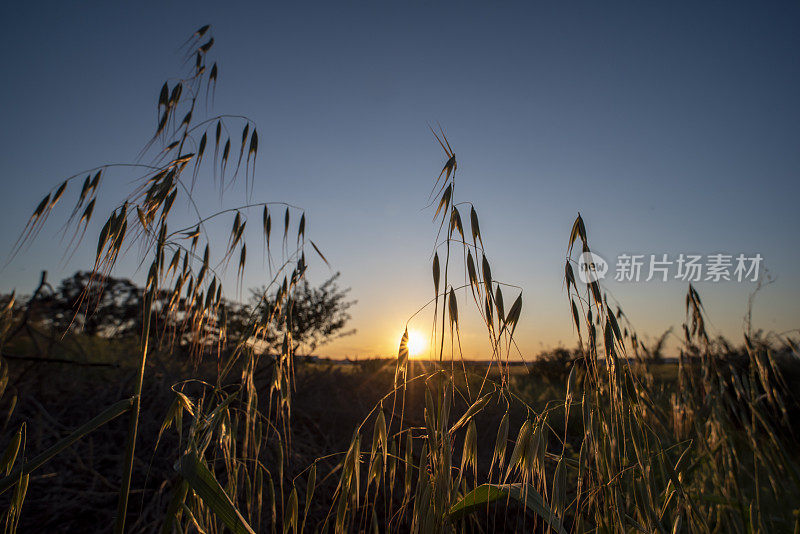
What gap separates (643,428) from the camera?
935 millimetres

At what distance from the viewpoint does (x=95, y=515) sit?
5.43ft

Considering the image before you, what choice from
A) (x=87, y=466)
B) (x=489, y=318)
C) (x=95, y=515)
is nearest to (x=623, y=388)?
(x=489, y=318)

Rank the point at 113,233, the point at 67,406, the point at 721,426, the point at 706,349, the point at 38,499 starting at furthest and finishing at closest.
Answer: the point at 67,406
the point at 38,499
the point at 706,349
the point at 721,426
the point at 113,233

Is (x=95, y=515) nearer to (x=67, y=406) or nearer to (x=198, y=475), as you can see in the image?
(x=67, y=406)

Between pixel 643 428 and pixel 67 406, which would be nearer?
pixel 643 428

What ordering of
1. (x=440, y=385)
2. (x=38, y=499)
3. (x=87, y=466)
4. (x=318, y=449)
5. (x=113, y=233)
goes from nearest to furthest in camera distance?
(x=440, y=385)
(x=113, y=233)
(x=38, y=499)
(x=87, y=466)
(x=318, y=449)

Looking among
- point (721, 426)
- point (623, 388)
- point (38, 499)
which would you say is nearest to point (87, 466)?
point (38, 499)

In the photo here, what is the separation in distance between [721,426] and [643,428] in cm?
37

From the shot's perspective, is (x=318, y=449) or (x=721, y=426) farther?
(x=318, y=449)

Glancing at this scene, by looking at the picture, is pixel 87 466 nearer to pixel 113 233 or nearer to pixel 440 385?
pixel 113 233

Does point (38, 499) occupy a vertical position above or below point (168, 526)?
below

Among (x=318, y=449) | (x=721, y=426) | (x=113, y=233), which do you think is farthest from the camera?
(x=318, y=449)

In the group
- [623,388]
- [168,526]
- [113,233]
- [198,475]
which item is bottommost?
[168,526]

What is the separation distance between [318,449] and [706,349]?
59.5 inches
